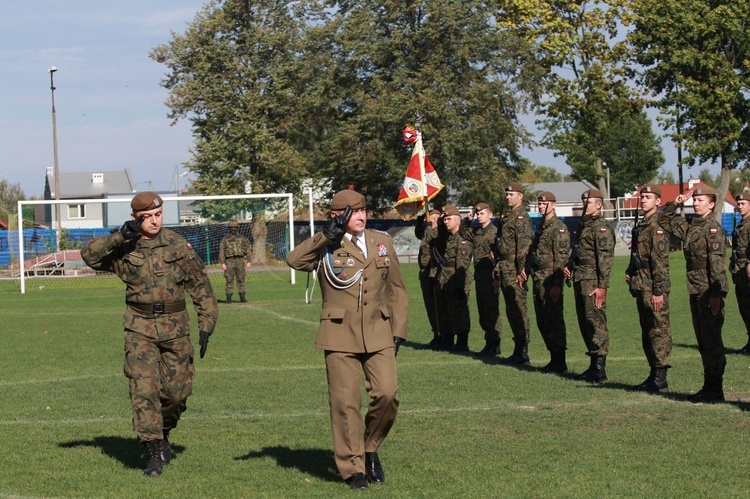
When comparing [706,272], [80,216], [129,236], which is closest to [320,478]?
[129,236]

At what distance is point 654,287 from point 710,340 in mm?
906

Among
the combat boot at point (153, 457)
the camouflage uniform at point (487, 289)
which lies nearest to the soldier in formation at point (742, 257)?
the camouflage uniform at point (487, 289)

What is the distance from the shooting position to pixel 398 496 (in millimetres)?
6672

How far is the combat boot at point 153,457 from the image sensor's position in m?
7.50

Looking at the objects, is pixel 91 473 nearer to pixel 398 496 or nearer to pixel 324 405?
pixel 398 496

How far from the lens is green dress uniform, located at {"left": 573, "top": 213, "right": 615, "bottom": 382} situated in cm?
1161

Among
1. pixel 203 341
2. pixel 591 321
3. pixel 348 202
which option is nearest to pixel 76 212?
pixel 591 321

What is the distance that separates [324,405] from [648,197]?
13.3ft

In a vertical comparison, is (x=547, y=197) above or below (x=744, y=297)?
above

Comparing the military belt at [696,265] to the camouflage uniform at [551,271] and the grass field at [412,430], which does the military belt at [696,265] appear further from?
the camouflage uniform at [551,271]

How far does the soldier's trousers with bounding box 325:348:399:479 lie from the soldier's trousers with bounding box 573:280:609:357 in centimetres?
507

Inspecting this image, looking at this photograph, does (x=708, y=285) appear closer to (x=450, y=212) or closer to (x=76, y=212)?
(x=450, y=212)

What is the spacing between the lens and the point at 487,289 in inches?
577

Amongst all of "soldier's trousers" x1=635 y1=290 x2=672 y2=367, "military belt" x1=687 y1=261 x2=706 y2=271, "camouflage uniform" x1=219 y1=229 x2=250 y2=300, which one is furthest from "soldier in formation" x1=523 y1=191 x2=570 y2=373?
"camouflage uniform" x1=219 y1=229 x2=250 y2=300
